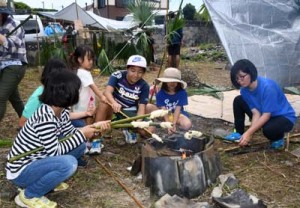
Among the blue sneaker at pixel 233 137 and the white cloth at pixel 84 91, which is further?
the blue sneaker at pixel 233 137

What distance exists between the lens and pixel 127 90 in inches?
145

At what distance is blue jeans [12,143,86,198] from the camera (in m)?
2.38

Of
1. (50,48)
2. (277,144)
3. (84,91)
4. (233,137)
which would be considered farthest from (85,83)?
(50,48)

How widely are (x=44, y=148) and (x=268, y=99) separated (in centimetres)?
206

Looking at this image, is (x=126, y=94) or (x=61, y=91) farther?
(x=126, y=94)

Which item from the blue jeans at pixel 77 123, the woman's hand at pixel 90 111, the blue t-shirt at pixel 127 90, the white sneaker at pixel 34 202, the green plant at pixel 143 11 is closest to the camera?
the white sneaker at pixel 34 202

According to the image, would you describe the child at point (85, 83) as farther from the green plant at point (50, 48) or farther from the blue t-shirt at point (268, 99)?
the green plant at point (50, 48)

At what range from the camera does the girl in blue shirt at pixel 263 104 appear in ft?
10.7

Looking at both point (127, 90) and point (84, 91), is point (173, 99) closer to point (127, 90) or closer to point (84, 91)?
point (127, 90)

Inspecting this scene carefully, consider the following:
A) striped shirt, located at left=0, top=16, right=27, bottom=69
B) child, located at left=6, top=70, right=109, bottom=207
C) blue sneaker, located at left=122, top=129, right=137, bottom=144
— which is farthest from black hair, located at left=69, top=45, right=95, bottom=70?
child, located at left=6, top=70, right=109, bottom=207

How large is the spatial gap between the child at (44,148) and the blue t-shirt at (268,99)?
182 cm

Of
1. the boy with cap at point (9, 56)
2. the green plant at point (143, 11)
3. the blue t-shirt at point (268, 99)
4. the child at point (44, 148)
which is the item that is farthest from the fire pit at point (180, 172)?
the green plant at point (143, 11)

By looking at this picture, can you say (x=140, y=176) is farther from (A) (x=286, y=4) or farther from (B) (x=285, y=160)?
(A) (x=286, y=4)

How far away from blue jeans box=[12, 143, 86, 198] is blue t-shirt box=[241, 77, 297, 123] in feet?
6.21
